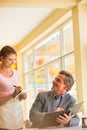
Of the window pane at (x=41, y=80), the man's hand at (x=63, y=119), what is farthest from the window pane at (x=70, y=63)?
the man's hand at (x=63, y=119)

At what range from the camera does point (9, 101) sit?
225 cm

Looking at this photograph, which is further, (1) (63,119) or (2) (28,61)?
(2) (28,61)

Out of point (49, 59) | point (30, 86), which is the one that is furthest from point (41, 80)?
point (30, 86)

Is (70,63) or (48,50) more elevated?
(48,50)

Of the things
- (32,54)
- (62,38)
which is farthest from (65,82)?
(32,54)

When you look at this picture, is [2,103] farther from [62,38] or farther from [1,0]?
[62,38]

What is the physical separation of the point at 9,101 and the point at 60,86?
833 mm

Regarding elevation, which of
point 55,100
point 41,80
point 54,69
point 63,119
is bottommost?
point 63,119

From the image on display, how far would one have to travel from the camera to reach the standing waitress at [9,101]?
2223 mm

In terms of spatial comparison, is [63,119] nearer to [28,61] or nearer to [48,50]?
[48,50]

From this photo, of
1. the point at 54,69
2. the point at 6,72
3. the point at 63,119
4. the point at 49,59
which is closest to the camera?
the point at 6,72

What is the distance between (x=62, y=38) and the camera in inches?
230

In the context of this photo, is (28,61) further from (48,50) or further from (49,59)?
(49,59)

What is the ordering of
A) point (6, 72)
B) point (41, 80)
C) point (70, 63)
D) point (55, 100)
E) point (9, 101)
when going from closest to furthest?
1. point (9, 101)
2. point (6, 72)
3. point (55, 100)
4. point (70, 63)
5. point (41, 80)
